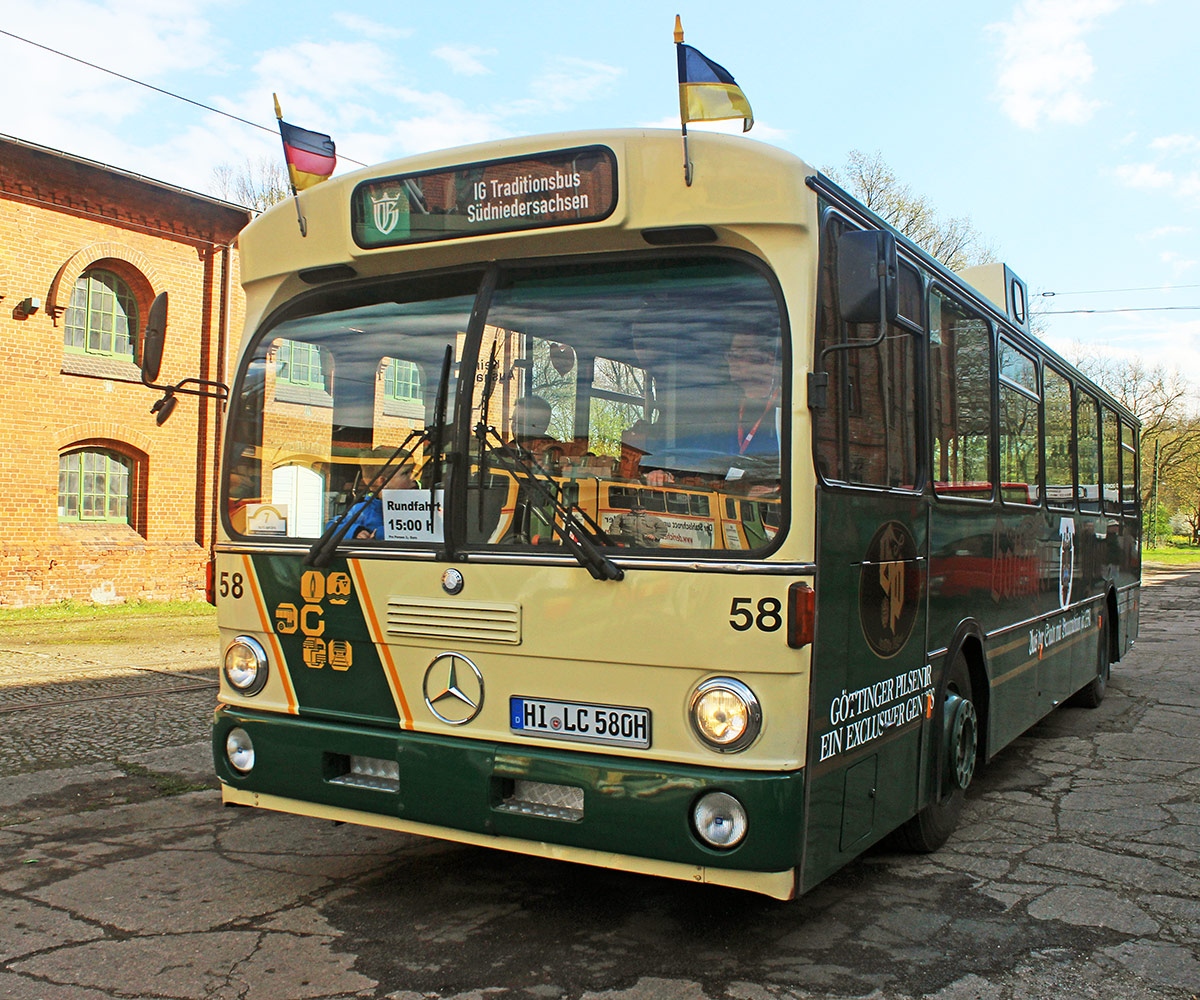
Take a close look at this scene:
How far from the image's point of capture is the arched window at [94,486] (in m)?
18.2

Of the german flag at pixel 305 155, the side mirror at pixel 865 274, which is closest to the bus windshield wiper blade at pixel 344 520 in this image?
the german flag at pixel 305 155

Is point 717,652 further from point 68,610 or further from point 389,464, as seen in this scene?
point 68,610

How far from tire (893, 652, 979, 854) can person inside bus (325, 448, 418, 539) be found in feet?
8.52

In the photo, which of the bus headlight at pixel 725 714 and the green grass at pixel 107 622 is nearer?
the bus headlight at pixel 725 714

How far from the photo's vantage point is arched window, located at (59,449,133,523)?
1816cm

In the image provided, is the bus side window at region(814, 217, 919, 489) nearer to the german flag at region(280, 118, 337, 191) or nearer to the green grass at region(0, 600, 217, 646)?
the german flag at region(280, 118, 337, 191)

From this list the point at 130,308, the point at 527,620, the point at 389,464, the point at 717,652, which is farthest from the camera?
the point at 130,308

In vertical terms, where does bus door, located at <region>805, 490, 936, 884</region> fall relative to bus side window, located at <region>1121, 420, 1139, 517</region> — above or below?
below

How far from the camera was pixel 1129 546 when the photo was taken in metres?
11.1

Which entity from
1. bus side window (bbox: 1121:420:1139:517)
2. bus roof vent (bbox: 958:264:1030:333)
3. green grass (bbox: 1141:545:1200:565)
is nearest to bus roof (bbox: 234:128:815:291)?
bus roof vent (bbox: 958:264:1030:333)

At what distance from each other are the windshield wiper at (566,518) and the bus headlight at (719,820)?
2.47 feet

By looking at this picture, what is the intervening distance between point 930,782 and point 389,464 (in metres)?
2.66

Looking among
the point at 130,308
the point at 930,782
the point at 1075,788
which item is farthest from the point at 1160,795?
the point at 130,308

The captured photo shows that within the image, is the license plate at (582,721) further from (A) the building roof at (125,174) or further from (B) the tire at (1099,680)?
(A) the building roof at (125,174)
